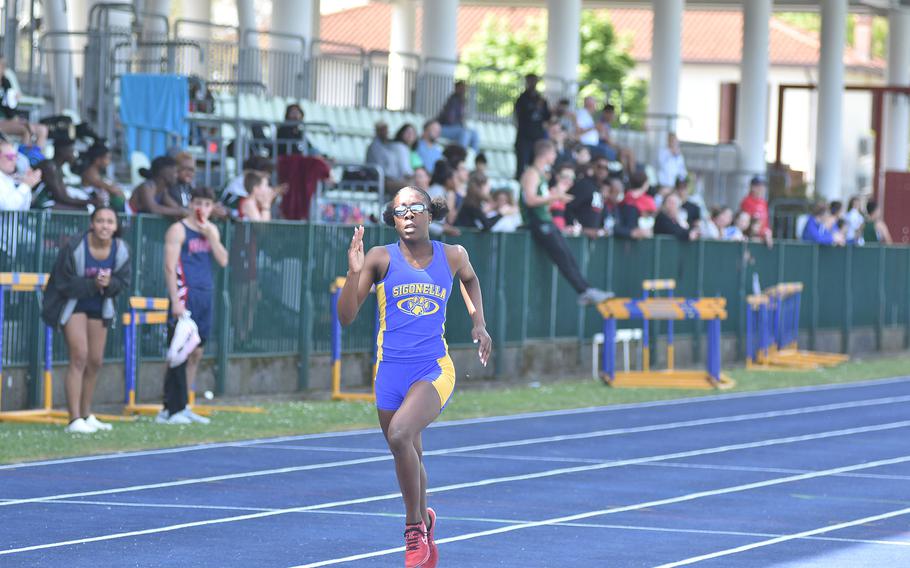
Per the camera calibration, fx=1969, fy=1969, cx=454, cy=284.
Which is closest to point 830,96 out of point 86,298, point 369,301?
point 369,301

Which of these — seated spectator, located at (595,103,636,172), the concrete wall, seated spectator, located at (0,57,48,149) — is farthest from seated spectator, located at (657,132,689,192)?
seated spectator, located at (0,57,48,149)

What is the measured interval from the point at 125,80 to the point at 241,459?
9.65 meters

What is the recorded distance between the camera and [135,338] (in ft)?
60.7

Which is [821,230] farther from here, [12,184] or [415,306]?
[415,306]

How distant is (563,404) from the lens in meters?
21.4

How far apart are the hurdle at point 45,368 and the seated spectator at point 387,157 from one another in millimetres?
8184

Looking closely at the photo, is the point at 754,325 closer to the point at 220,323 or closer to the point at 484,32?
the point at 220,323

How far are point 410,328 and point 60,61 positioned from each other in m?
17.7

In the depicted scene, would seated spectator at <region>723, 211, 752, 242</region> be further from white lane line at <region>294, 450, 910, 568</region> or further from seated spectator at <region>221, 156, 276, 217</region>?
white lane line at <region>294, 450, 910, 568</region>

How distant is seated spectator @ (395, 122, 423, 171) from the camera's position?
2555cm

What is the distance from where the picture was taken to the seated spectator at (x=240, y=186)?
68.2ft

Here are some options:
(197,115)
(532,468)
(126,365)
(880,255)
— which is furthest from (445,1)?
(532,468)

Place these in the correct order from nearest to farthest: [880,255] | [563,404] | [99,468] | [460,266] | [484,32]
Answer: [460,266] < [99,468] < [563,404] < [880,255] < [484,32]

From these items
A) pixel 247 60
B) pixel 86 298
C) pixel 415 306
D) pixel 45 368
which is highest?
pixel 247 60
